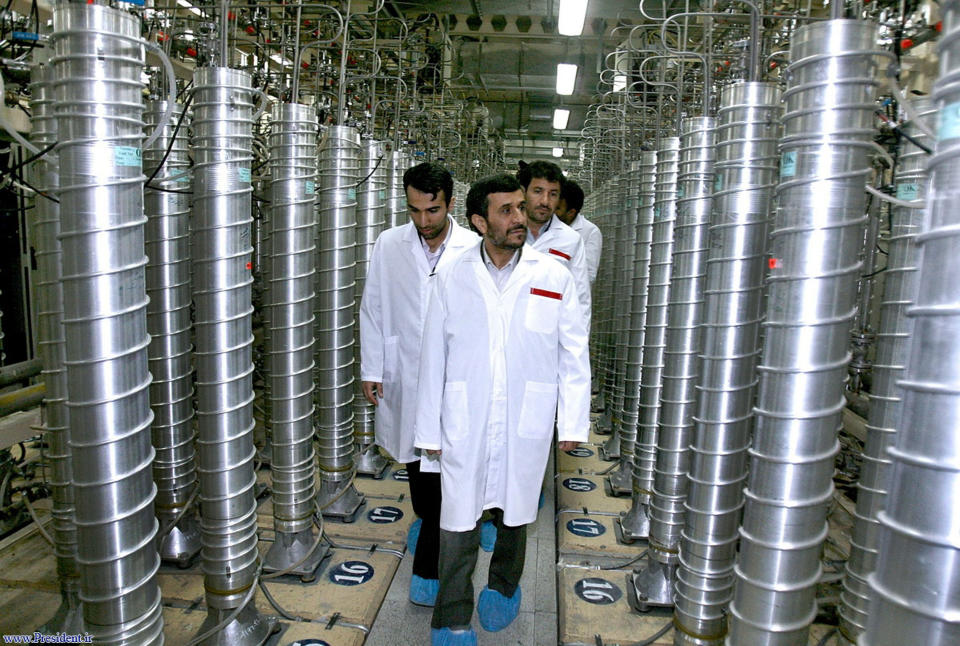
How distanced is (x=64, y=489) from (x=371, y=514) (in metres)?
1.71

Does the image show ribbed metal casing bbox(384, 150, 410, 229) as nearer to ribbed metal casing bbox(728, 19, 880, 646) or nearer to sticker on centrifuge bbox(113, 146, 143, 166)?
sticker on centrifuge bbox(113, 146, 143, 166)

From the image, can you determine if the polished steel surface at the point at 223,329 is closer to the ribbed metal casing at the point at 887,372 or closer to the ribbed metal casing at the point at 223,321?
the ribbed metal casing at the point at 223,321

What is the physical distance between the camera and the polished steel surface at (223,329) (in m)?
2.49

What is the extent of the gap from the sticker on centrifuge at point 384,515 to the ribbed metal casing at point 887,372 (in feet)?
7.54

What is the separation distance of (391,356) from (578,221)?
2048 millimetres

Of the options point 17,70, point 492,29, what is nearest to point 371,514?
point 17,70

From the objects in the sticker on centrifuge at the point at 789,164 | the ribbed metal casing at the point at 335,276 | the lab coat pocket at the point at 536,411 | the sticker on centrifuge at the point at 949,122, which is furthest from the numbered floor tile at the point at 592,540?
the sticker on centrifuge at the point at 949,122

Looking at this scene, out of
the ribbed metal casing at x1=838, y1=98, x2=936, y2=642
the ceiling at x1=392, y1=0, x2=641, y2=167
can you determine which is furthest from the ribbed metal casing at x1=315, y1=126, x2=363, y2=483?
the ceiling at x1=392, y1=0, x2=641, y2=167

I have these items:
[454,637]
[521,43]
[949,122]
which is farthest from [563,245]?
[521,43]

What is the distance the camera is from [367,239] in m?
4.61

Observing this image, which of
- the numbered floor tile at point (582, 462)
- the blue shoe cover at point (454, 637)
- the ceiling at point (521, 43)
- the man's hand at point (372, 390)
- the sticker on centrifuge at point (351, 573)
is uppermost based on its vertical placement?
the ceiling at point (521, 43)

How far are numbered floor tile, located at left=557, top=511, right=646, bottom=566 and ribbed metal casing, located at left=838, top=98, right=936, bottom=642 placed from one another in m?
1.16

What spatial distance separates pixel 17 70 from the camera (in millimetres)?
3402

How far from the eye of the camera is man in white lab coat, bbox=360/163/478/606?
312 cm
